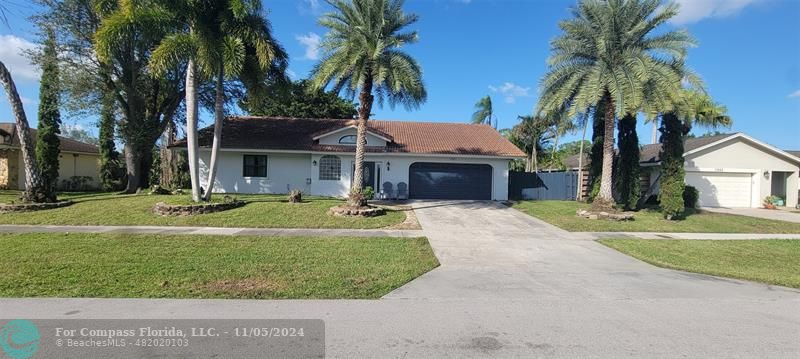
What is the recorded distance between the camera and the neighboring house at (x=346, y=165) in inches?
824

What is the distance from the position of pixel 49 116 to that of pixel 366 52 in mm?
18004

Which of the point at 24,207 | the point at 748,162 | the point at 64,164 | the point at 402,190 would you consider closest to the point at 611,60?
the point at 402,190

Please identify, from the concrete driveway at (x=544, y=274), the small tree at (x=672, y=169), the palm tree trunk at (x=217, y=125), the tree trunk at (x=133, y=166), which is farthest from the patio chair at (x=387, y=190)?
the tree trunk at (x=133, y=166)

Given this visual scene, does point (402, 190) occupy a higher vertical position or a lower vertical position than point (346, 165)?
lower

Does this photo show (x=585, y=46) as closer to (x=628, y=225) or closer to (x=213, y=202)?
(x=628, y=225)

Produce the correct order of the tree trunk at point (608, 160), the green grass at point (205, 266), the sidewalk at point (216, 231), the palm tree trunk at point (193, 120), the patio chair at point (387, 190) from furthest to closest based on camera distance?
the patio chair at point (387, 190) < the tree trunk at point (608, 160) < the palm tree trunk at point (193, 120) < the sidewalk at point (216, 231) < the green grass at point (205, 266)

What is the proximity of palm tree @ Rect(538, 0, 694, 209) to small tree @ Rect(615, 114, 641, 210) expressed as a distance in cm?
229

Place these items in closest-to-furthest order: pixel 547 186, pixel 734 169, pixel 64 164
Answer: pixel 734 169 → pixel 547 186 → pixel 64 164

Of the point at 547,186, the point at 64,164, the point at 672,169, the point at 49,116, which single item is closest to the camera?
the point at 672,169

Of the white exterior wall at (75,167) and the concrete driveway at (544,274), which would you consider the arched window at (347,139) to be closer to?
the concrete driveway at (544,274)

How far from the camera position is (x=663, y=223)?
585 inches

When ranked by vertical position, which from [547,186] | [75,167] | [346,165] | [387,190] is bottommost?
[387,190]

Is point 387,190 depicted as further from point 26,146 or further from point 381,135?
point 26,146

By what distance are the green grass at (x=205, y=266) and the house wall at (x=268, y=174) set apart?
36.7ft
